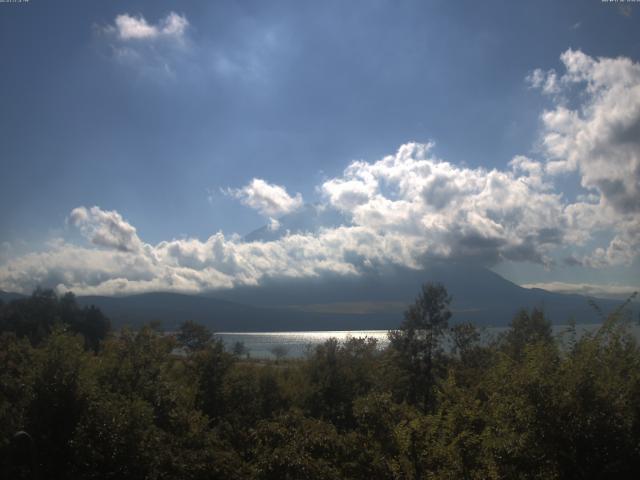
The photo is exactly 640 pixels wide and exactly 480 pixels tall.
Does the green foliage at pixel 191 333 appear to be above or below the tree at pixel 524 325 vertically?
below

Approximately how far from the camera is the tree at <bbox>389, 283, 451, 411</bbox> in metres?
41.5

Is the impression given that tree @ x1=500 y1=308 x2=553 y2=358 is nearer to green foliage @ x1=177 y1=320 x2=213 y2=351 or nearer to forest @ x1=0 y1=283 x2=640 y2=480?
forest @ x1=0 y1=283 x2=640 y2=480

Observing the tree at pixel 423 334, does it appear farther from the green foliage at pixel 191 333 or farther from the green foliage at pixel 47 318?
the green foliage at pixel 47 318

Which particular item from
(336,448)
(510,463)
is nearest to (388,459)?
(336,448)

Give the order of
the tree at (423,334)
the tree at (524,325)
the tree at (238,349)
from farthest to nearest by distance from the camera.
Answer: the tree at (524,325) < the tree at (238,349) < the tree at (423,334)

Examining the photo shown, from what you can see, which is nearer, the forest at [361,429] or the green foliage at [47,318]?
the forest at [361,429]

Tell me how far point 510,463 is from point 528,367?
8.02 ft

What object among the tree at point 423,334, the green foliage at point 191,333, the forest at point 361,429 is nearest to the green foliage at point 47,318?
the green foliage at point 191,333

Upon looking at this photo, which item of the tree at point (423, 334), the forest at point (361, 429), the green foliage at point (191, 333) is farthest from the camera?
the green foliage at point (191, 333)

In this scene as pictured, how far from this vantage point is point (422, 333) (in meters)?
42.1

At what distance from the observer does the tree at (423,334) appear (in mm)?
41469

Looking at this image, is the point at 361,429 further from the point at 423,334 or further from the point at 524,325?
the point at 524,325

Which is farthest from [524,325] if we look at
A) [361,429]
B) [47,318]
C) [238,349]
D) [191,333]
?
[47,318]

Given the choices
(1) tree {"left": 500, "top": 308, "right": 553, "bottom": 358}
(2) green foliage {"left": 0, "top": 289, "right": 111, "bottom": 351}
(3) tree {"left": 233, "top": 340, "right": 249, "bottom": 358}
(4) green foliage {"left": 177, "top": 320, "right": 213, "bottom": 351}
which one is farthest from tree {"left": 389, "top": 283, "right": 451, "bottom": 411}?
(2) green foliage {"left": 0, "top": 289, "right": 111, "bottom": 351}
